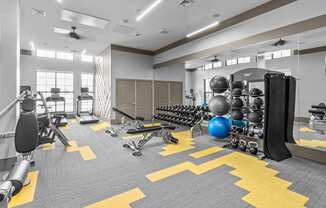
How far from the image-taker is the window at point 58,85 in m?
9.59

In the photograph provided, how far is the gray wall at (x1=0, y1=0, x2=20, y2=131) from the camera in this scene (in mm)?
3084

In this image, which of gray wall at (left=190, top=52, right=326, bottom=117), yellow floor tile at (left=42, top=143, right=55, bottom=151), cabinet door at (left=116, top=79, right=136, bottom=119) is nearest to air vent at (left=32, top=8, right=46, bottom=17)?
cabinet door at (left=116, top=79, right=136, bottom=119)

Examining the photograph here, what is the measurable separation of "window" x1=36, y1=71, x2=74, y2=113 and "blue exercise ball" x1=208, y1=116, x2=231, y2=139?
8.99 m

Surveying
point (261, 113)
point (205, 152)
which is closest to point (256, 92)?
point (261, 113)

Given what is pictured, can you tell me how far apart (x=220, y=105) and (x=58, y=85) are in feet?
32.2

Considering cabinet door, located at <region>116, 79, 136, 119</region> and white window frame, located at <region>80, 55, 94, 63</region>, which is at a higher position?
white window frame, located at <region>80, 55, 94, 63</region>

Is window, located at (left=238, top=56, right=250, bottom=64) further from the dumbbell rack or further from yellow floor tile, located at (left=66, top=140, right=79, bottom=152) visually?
yellow floor tile, located at (left=66, top=140, right=79, bottom=152)

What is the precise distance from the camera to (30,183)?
98.7 inches

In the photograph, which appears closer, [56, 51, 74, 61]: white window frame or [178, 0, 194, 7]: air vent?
[178, 0, 194, 7]: air vent

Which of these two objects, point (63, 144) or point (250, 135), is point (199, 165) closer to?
point (250, 135)

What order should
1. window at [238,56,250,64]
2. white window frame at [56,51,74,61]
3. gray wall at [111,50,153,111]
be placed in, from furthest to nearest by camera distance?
white window frame at [56,51,74,61] → gray wall at [111,50,153,111] → window at [238,56,250,64]

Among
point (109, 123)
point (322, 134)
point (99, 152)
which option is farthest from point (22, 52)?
point (322, 134)

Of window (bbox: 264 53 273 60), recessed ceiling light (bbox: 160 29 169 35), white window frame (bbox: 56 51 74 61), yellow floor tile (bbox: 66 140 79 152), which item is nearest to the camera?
Answer: yellow floor tile (bbox: 66 140 79 152)

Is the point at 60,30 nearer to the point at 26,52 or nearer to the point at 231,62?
the point at 26,52
